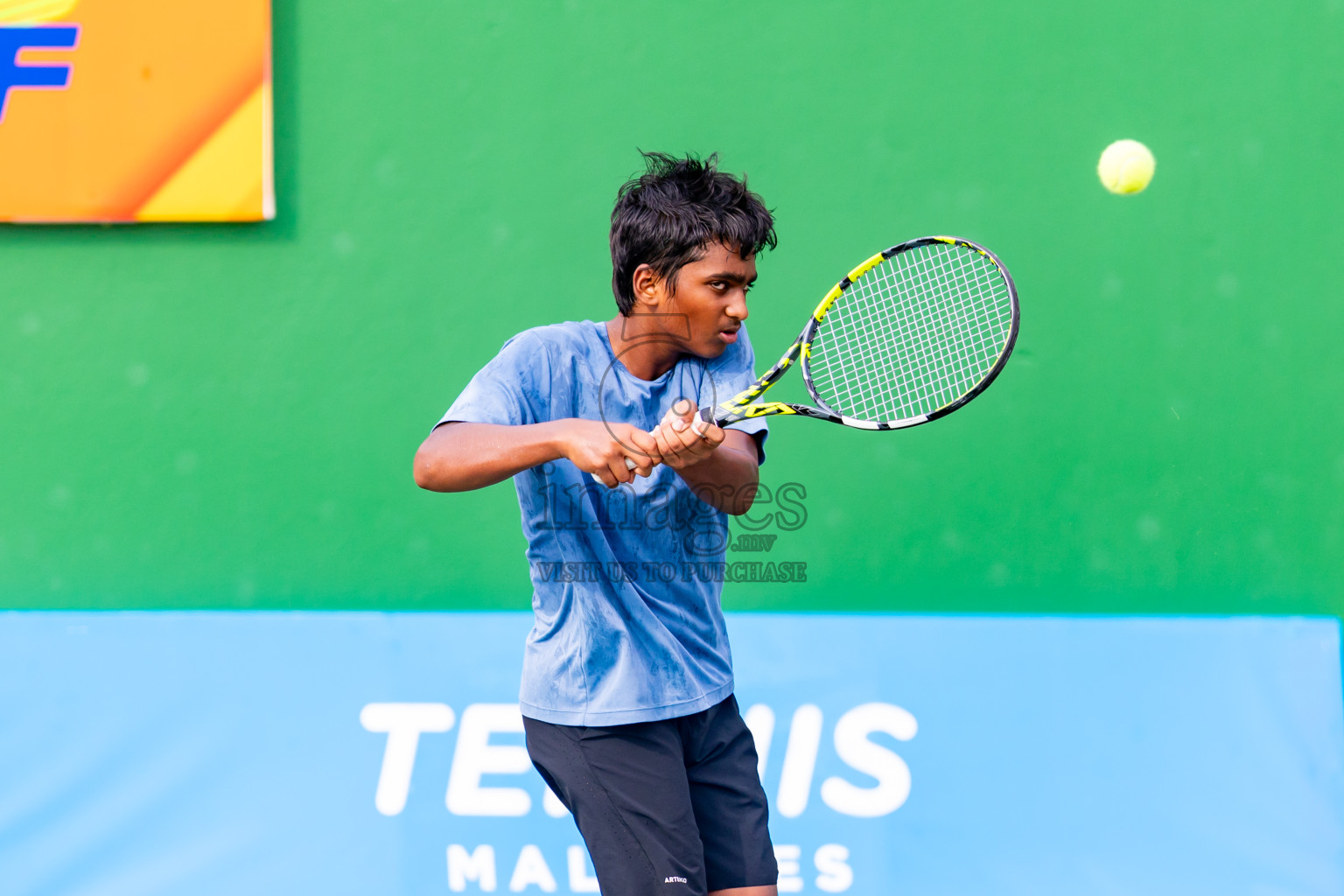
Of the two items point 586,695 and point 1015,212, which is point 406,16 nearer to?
point 1015,212

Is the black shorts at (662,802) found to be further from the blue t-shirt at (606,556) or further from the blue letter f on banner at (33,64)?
the blue letter f on banner at (33,64)

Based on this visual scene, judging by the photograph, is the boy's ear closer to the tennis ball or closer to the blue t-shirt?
the blue t-shirt

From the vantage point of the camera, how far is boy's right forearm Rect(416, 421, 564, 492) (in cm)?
159

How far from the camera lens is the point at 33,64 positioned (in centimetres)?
320

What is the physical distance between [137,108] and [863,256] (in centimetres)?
219

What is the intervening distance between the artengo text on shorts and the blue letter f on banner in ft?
6.87

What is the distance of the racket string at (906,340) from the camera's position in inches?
95.4

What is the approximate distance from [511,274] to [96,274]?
1.29 meters

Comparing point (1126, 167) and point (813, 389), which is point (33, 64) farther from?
point (1126, 167)

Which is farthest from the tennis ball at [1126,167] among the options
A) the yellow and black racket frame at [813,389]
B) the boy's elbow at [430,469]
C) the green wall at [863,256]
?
the boy's elbow at [430,469]

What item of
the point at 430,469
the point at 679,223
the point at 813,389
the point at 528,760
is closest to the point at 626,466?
the point at 430,469

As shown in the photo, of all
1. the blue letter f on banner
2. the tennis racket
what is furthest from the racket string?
the blue letter f on banner

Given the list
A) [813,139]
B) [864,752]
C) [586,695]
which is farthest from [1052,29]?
[586,695]

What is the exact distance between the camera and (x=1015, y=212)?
10.3ft
